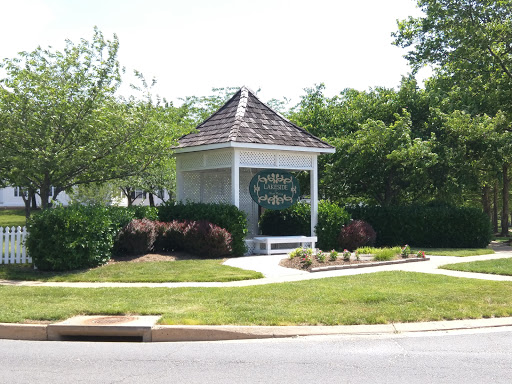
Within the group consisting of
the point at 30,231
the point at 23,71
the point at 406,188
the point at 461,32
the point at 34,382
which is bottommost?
the point at 34,382

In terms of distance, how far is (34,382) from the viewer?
5.79m

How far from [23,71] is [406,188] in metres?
15.2

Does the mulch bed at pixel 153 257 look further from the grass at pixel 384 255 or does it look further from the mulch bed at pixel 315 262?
the grass at pixel 384 255

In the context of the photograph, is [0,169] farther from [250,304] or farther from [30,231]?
[250,304]

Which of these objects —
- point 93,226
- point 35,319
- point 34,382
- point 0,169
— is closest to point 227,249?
point 93,226

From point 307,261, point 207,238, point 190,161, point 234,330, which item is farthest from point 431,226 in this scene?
point 234,330

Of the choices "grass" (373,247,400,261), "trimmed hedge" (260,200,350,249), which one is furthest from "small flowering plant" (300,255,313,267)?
"trimmed hedge" (260,200,350,249)

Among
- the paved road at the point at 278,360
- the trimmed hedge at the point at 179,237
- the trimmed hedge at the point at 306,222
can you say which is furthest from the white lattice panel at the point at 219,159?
the paved road at the point at 278,360

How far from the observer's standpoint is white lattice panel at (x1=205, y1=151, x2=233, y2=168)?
17.1 m

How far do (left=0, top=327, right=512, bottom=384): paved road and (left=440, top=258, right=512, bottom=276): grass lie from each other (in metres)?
5.37

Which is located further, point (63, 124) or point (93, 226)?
point (63, 124)

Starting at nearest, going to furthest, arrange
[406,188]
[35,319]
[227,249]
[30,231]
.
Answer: [35,319] → [30,231] → [227,249] → [406,188]

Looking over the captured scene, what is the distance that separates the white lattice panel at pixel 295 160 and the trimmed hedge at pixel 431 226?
412 cm

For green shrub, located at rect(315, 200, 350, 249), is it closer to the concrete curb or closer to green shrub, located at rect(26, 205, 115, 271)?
green shrub, located at rect(26, 205, 115, 271)
